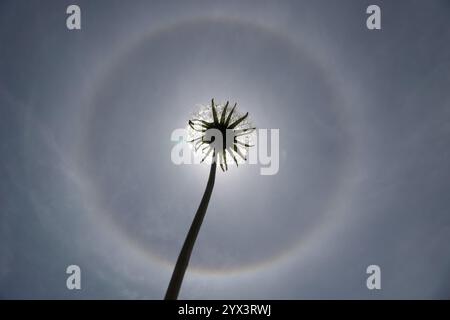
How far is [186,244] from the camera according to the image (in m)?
6.75

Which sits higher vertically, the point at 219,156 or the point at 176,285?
the point at 219,156
